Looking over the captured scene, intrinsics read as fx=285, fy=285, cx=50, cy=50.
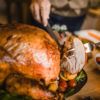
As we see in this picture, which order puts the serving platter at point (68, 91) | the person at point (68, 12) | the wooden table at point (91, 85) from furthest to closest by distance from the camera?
the person at point (68, 12) → the wooden table at point (91, 85) → the serving platter at point (68, 91)

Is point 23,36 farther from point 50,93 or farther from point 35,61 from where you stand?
point 50,93

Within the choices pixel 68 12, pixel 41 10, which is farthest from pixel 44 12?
pixel 68 12

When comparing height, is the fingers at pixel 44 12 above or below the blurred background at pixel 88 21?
above

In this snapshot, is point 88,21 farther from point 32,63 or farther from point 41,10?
point 32,63

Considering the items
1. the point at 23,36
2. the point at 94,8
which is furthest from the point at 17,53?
the point at 94,8

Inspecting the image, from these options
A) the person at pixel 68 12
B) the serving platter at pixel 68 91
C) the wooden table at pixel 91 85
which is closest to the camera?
the serving platter at pixel 68 91

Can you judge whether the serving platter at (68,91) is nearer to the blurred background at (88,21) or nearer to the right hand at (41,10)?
the blurred background at (88,21)

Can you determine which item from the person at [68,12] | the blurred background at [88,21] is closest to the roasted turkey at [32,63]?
the blurred background at [88,21]
